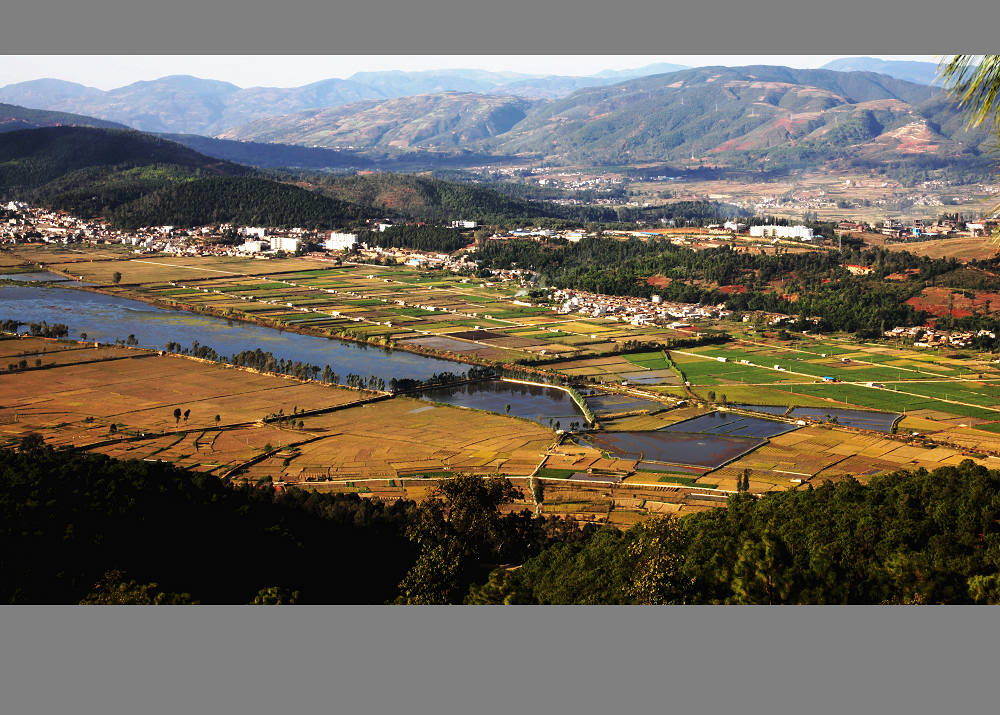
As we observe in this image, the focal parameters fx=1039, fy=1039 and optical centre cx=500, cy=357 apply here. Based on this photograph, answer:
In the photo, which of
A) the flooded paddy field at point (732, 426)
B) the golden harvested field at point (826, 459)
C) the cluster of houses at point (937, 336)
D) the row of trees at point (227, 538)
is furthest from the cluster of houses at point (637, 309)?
the row of trees at point (227, 538)

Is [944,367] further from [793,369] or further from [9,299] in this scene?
[9,299]

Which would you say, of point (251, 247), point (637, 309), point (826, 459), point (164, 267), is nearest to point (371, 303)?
point (637, 309)

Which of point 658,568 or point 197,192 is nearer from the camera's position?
point 658,568

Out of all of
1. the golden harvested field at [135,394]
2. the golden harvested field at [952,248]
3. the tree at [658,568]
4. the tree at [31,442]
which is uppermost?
the golden harvested field at [952,248]

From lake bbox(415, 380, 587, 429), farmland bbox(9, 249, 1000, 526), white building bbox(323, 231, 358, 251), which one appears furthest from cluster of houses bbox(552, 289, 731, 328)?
white building bbox(323, 231, 358, 251)

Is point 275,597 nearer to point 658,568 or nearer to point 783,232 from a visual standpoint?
point 658,568

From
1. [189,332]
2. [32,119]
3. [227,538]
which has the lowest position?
[189,332]

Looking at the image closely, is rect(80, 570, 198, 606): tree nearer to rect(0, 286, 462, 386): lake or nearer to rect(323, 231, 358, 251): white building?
rect(0, 286, 462, 386): lake

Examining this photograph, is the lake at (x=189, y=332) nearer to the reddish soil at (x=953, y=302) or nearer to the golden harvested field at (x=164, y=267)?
the golden harvested field at (x=164, y=267)
